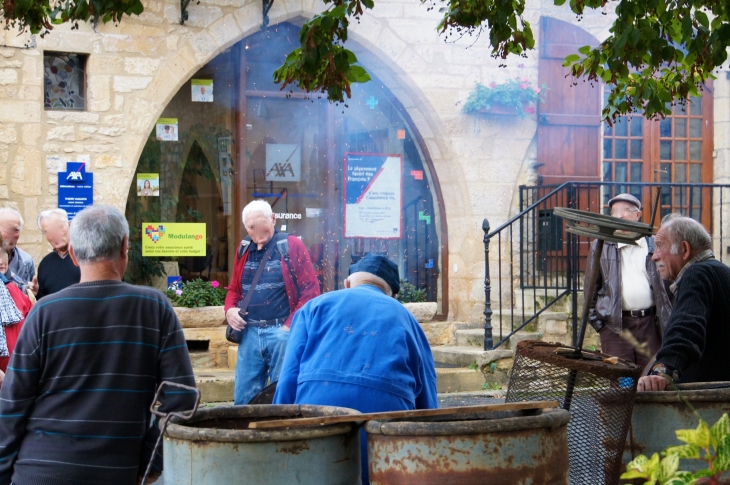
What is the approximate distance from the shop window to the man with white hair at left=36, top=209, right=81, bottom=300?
2963mm

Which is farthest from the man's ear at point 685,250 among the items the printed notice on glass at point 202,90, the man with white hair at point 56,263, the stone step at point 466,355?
the printed notice on glass at point 202,90

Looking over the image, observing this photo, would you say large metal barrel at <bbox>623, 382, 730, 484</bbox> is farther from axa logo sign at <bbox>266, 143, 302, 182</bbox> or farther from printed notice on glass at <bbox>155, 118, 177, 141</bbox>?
axa logo sign at <bbox>266, 143, 302, 182</bbox>

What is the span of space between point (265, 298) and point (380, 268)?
8.45 feet

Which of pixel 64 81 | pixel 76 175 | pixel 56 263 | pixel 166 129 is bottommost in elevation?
pixel 56 263

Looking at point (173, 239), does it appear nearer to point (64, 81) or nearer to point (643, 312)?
point (64, 81)

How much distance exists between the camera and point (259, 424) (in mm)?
2709

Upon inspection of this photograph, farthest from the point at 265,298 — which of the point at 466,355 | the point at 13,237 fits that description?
the point at 466,355

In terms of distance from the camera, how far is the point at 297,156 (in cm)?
1037

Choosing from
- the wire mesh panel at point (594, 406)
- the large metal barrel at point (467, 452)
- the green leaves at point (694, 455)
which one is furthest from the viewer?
the wire mesh panel at point (594, 406)

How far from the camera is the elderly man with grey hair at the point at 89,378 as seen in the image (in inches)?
122

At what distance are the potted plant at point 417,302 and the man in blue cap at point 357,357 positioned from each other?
21.2ft

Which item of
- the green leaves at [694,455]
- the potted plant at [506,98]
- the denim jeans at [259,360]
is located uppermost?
the potted plant at [506,98]

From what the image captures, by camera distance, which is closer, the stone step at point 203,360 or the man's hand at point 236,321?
the man's hand at point 236,321

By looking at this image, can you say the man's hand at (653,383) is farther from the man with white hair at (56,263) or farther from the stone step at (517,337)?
the stone step at (517,337)
